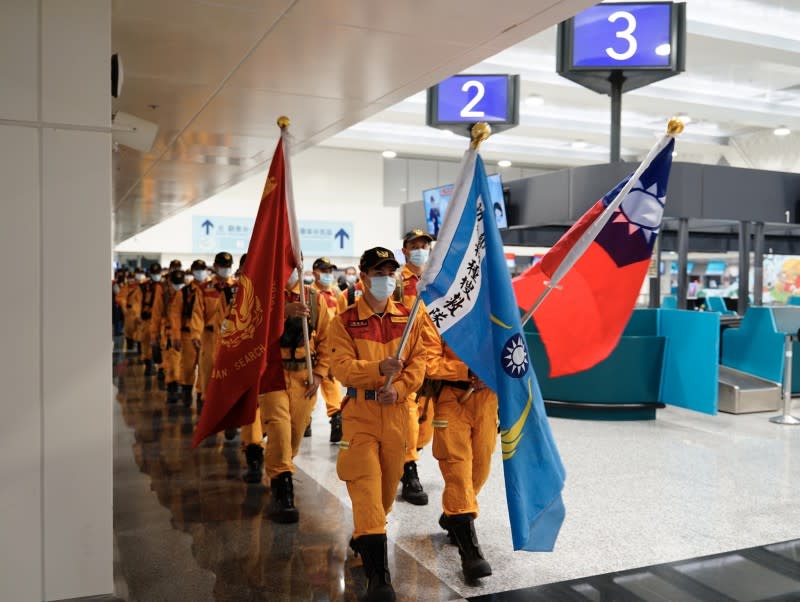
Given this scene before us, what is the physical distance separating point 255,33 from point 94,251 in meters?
1.62

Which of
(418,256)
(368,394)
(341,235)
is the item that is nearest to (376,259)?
(368,394)

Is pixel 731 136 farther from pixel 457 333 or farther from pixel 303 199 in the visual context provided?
pixel 457 333

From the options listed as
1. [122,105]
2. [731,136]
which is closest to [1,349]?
[122,105]

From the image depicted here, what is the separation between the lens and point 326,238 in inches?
965

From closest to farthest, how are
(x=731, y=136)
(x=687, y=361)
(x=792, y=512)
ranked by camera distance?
(x=792, y=512) < (x=687, y=361) < (x=731, y=136)

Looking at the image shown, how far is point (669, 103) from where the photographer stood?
56.4 feet

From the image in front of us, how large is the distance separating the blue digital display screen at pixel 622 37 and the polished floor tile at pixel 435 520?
13.0 feet

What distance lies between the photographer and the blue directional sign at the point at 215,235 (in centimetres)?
2339

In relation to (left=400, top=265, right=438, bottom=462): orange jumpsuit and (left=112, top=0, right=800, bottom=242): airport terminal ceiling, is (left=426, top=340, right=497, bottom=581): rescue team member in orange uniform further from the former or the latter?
(left=112, top=0, right=800, bottom=242): airport terminal ceiling

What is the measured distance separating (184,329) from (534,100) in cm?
1153

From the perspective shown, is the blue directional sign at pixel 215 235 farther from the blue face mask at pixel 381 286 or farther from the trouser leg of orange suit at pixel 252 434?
the blue face mask at pixel 381 286

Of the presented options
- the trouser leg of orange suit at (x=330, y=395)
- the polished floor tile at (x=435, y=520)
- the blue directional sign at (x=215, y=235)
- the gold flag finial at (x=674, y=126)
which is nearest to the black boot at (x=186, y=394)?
the polished floor tile at (x=435, y=520)

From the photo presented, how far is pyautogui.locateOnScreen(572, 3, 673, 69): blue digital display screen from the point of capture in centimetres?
812

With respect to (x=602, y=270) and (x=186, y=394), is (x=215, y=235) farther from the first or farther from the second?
(x=602, y=270)
